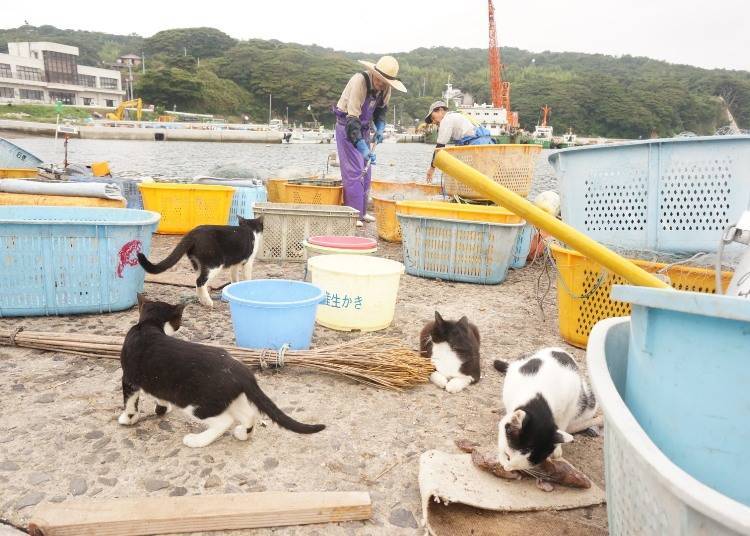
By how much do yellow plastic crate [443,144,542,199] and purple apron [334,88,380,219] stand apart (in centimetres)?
130

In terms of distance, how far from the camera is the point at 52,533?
1472 millimetres

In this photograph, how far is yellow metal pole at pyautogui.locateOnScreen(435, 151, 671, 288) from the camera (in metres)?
1.62

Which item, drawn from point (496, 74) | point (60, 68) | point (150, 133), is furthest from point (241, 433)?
point (60, 68)

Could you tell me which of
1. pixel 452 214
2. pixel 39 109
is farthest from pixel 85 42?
pixel 452 214

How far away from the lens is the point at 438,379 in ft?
9.02

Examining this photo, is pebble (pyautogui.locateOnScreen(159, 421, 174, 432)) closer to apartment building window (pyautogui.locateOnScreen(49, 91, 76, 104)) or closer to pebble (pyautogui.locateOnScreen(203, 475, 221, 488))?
pebble (pyautogui.locateOnScreen(203, 475, 221, 488))

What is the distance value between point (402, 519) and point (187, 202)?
496 centimetres

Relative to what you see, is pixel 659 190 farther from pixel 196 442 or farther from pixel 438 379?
pixel 196 442

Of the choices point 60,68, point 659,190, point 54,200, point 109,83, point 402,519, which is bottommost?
point 402,519

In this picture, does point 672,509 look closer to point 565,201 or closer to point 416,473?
point 416,473

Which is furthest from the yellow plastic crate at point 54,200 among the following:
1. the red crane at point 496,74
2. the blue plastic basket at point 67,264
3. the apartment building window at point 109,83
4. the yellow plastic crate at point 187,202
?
the apartment building window at point 109,83

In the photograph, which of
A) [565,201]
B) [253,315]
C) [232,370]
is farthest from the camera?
[565,201]

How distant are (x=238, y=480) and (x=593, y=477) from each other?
1479mm

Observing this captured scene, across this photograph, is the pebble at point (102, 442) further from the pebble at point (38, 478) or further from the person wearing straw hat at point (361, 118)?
the person wearing straw hat at point (361, 118)
